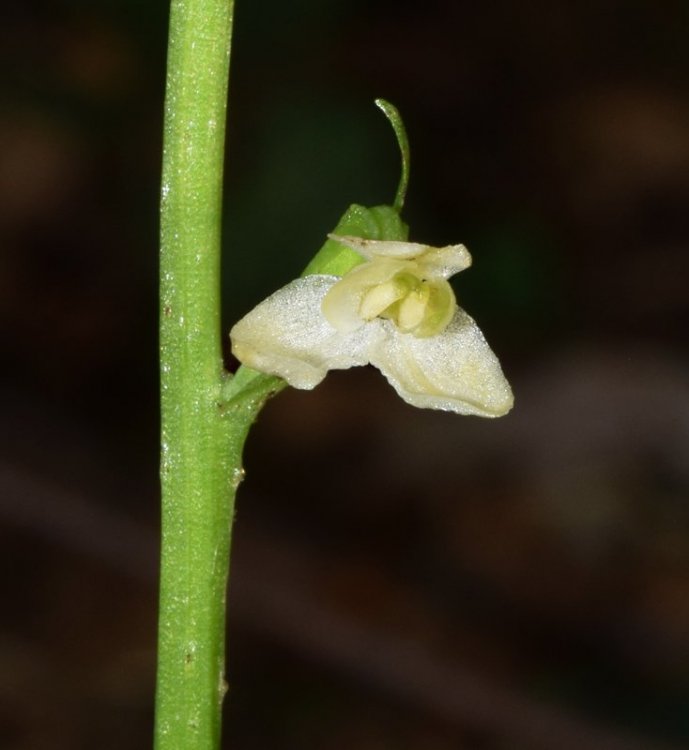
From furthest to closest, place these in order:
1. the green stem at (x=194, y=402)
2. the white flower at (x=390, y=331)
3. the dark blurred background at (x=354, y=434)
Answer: the dark blurred background at (x=354, y=434), the white flower at (x=390, y=331), the green stem at (x=194, y=402)

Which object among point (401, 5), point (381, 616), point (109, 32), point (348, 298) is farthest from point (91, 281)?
point (348, 298)

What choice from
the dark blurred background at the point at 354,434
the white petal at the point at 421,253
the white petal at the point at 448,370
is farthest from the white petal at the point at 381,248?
the dark blurred background at the point at 354,434

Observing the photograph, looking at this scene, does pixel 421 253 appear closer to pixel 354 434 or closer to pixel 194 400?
pixel 194 400

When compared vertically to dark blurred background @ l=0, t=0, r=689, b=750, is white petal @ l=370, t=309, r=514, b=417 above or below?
above

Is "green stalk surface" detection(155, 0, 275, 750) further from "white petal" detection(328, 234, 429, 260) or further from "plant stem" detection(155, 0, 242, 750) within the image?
"white petal" detection(328, 234, 429, 260)

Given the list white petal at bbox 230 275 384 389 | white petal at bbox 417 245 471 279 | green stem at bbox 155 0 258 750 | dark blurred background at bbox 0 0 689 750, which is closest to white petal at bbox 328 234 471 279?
white petal at bbox 417 245 471 279

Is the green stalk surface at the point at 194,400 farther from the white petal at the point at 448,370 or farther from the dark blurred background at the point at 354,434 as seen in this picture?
the dark blurred background at the point at 354,434

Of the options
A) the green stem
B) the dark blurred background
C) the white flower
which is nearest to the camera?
the green stem

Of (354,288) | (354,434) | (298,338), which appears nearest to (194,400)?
(298,338)
